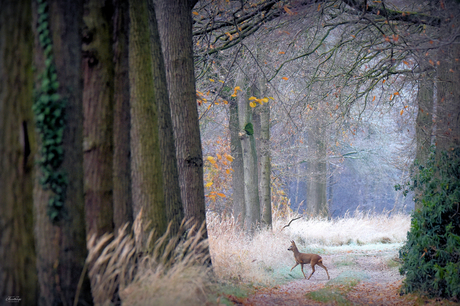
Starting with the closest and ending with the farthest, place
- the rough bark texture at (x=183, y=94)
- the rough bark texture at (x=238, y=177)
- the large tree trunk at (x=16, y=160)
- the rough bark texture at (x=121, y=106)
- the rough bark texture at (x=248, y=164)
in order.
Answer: the large tree trunk at (x=16, y=160) < the rough bark texture at (x=121, y=106) < the rough bark texture at (x=183, y=94) < the rough bark texture at (x=248, y=164) < the rough bark texture at (x=238, y=177)

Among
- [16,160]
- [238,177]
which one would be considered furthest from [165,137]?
[238,177]

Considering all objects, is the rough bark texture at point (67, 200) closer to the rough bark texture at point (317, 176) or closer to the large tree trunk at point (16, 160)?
the large tree trunk at point (16, 160)

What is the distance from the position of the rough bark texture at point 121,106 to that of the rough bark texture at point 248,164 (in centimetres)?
712

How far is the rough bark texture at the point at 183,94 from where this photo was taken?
18.2 feet

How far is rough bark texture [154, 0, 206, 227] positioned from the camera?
555cm

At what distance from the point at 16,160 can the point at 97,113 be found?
0.83m

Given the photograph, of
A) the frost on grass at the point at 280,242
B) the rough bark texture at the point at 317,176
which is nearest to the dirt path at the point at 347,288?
the frost on grass at the point at 280,242

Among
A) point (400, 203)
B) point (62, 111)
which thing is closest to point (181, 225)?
point (62, 111)

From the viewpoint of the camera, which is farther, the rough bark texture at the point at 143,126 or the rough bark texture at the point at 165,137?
the rough bark texture at the point at 165,137

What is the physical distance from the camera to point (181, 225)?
4.95m

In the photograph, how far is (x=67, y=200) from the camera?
3057mm

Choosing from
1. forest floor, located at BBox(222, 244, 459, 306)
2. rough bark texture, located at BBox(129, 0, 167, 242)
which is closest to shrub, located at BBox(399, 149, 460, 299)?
forest floor, located at BBox(222, 244, 459, 306)

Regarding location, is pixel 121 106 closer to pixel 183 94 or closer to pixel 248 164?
pixel 183 94

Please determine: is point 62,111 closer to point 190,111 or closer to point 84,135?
point 84,135
